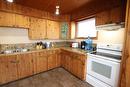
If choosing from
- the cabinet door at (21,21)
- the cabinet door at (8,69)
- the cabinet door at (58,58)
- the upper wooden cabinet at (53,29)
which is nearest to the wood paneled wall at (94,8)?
the upper wooden cabinet at (53,29)

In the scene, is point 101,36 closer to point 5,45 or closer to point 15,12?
point 15,12

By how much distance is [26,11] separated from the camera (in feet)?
8.42

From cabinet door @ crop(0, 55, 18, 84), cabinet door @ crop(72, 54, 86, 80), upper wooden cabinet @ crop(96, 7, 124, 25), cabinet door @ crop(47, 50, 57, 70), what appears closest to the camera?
upper wooden cabinet @ crop(96, 7, 124, 25)

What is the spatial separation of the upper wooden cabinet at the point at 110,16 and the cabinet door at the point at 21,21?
2212 millimetres

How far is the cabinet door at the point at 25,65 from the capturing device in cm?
234

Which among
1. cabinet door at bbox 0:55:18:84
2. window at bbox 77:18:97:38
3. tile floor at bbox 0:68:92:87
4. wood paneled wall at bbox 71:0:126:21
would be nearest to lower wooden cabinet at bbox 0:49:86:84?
cabinet door at bbox 0:55:18:84

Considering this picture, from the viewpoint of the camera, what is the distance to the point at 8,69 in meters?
2.15

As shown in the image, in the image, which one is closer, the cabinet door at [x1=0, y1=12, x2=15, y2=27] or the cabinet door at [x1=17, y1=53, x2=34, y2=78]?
the cabinet door at [x1=0, y1=12, x2=15, y2=27]

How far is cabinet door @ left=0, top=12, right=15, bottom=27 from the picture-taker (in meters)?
2.18

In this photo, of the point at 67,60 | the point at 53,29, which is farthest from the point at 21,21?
the point at 67,60

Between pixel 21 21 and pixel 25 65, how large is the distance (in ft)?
4.47

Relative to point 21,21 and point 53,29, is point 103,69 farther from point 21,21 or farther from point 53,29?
point 21,21

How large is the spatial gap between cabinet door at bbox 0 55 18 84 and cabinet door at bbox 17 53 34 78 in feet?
0.37

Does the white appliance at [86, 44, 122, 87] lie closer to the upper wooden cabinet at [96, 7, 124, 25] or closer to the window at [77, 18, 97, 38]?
the upper wooden cabinet at [96, 7, 124, 25]
